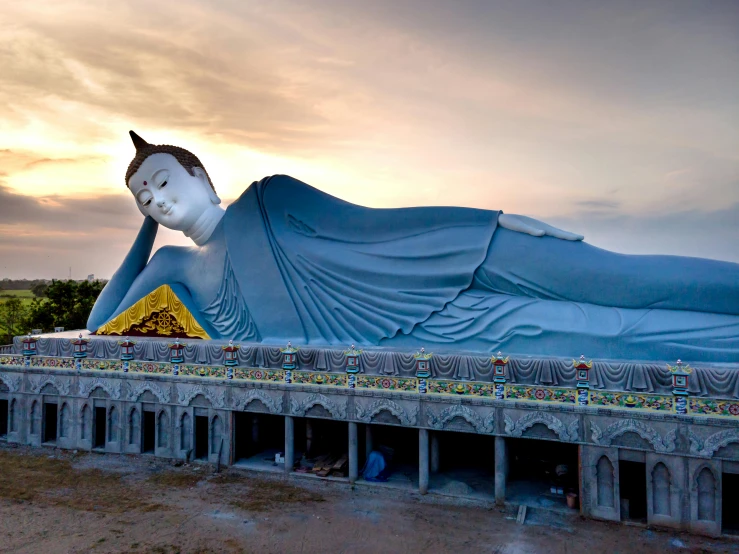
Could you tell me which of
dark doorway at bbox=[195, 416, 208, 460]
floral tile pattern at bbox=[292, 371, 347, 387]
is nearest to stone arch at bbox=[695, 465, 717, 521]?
floral tile pattern at bbox=[292, 371, 347, 387]

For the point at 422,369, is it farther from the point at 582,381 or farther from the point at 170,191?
the point at 170,191

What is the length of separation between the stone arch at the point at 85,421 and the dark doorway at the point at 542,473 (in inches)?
411

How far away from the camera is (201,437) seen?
13.5 metres

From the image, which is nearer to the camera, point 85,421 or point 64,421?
point 85,421

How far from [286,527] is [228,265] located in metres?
8.09

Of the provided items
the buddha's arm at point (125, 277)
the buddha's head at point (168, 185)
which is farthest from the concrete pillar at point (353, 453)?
the buddha's arm at point (125, 277)

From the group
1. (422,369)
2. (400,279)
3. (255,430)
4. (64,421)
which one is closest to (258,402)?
(255,430)

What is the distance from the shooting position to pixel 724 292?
1125cm

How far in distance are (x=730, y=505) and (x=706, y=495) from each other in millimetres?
1527

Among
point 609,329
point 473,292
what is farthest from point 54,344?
point 609,329

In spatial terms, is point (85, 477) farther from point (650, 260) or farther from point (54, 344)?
point (650, 260)

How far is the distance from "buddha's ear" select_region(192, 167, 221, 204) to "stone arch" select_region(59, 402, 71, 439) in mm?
7119

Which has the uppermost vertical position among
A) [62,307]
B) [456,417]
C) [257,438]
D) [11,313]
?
[62,307]

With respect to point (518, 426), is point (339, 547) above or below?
below
